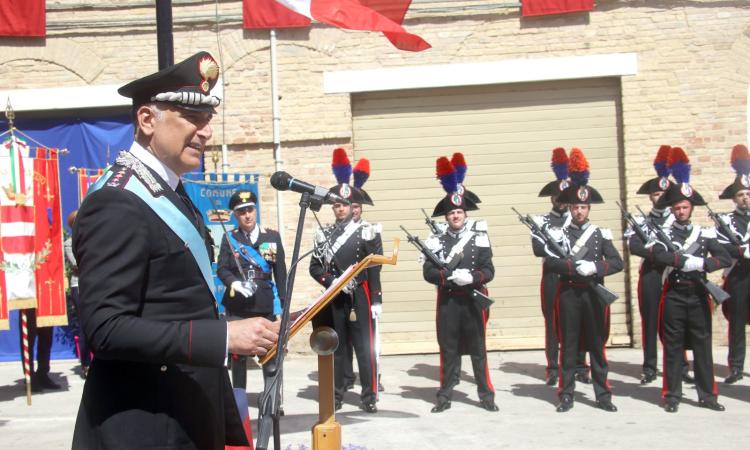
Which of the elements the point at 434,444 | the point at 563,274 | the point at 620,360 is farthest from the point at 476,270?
the point at 620,360

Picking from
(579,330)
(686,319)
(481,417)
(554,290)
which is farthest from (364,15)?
(686,319)

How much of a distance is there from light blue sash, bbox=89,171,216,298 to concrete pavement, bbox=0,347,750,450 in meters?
4.34

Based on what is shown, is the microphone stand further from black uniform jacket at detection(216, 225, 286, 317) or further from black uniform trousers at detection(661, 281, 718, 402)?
black uniform trousers at detection(661, 281, 718, 402)

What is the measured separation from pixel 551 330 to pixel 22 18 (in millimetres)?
8036

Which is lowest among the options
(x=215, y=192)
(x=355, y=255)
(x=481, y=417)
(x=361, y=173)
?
(x=481, y=417)

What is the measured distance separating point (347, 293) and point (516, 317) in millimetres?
3943

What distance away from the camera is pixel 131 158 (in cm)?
271

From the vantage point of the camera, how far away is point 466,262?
8.73 metres

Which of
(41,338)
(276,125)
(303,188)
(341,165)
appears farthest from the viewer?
(276,125)

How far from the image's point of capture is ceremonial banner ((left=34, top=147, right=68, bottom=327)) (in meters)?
9.43

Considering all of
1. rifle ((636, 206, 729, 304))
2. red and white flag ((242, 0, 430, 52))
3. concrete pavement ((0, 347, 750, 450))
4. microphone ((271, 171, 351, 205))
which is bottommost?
concrete pavement ((0, 347, 750, 450))

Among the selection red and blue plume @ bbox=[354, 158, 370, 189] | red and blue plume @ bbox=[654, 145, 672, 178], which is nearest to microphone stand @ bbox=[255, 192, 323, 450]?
red and blue plume @ bbox=[354, 158, 370, 189]

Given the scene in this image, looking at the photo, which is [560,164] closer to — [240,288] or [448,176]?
[448,176]

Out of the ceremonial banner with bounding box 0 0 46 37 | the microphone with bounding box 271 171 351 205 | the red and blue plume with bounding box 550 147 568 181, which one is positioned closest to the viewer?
the microphone with bounding box 271 171 351 205
